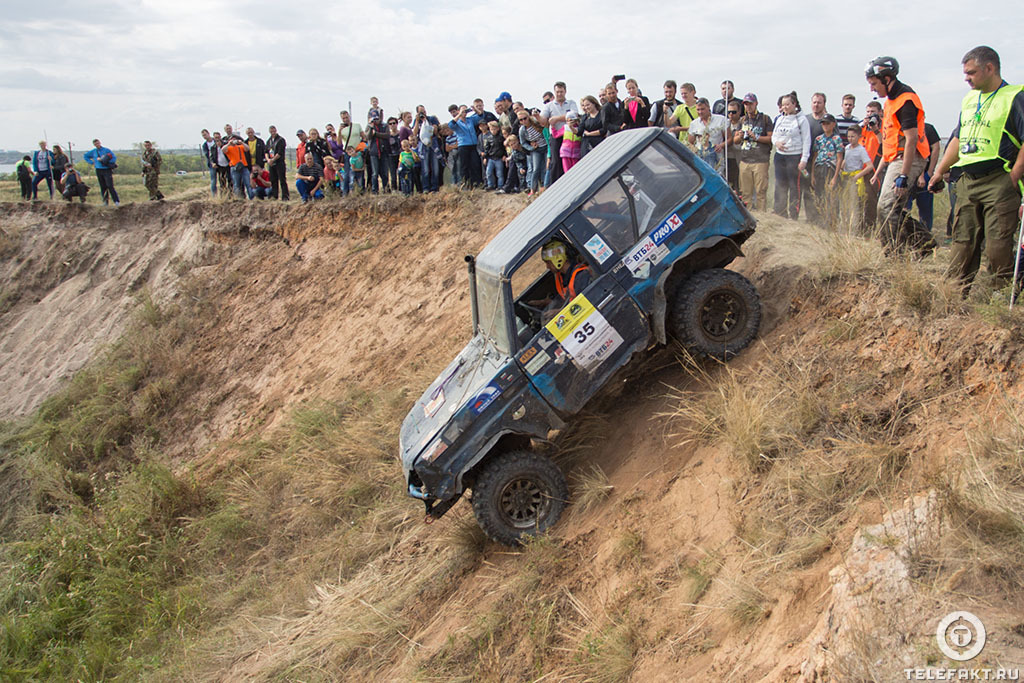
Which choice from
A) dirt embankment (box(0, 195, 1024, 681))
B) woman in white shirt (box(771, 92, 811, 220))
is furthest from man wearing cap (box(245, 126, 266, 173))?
woman in white shirt (box(771, 92, 811, 220))

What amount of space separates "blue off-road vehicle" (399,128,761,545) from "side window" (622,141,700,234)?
11mm

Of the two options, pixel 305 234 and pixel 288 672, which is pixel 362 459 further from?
pixel 305 234

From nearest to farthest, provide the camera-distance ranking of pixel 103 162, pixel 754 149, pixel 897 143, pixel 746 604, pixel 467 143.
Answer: pixel 746 604
pixel 897 143
pixel 754 149
pixel 467 143
pixel 103 162

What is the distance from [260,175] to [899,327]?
655 inches

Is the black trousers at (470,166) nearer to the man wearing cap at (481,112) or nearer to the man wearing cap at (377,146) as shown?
the man wearing cap at (481,112)

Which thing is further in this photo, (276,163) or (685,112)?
(276,163)

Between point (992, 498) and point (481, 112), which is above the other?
point (481, 112)

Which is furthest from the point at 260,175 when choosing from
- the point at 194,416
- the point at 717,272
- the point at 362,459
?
the point at 717,272

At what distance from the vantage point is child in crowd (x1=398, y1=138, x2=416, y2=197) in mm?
15188

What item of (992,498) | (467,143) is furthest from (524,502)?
(467,143)

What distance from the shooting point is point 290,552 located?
27.8 ft

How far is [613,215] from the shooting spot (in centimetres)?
634

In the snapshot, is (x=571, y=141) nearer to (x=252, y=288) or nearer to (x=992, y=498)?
(x=252, y=288)

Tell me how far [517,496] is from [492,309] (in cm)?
161
